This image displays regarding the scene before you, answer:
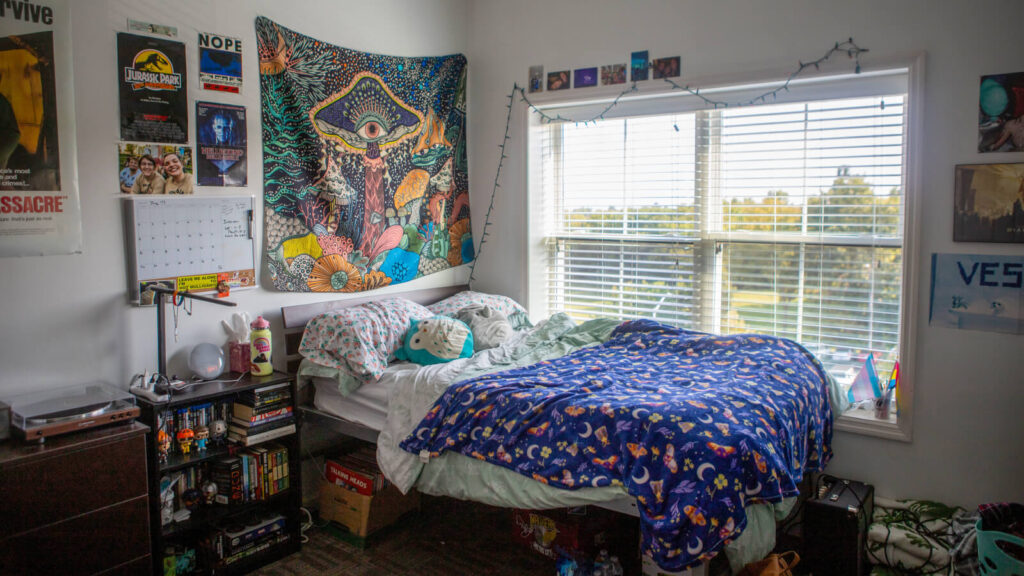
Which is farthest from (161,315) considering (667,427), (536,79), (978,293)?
(978,293)

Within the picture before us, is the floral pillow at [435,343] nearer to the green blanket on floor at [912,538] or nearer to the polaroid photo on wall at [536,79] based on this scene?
the polaroid photo on wall at [536,79]

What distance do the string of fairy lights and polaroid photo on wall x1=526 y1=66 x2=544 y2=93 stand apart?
2.3 inches

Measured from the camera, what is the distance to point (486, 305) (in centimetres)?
373

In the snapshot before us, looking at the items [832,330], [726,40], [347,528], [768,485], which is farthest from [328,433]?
[726,40]

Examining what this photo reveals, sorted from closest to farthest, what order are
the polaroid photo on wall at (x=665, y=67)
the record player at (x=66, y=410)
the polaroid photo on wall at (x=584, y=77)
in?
the record player at (x=66, y=410)
the polaroid photo on wall at (x=665, y=67)
the polaroid photo on wall at (x=584, y=77)

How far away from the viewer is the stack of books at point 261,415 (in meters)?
2.78

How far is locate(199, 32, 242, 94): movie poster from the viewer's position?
9.45 ft

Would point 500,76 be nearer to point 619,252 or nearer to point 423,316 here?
point 619,252

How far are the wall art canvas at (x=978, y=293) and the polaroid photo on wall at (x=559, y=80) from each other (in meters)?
2.00

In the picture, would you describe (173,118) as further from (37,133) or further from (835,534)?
(835,534)

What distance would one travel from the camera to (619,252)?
154 inches

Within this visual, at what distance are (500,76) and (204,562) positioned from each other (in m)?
2.93

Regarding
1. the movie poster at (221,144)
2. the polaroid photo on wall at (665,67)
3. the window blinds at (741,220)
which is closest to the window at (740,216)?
the window blinds at (741,220)

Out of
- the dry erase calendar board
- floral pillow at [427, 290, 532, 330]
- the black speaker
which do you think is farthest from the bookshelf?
the black speaker
